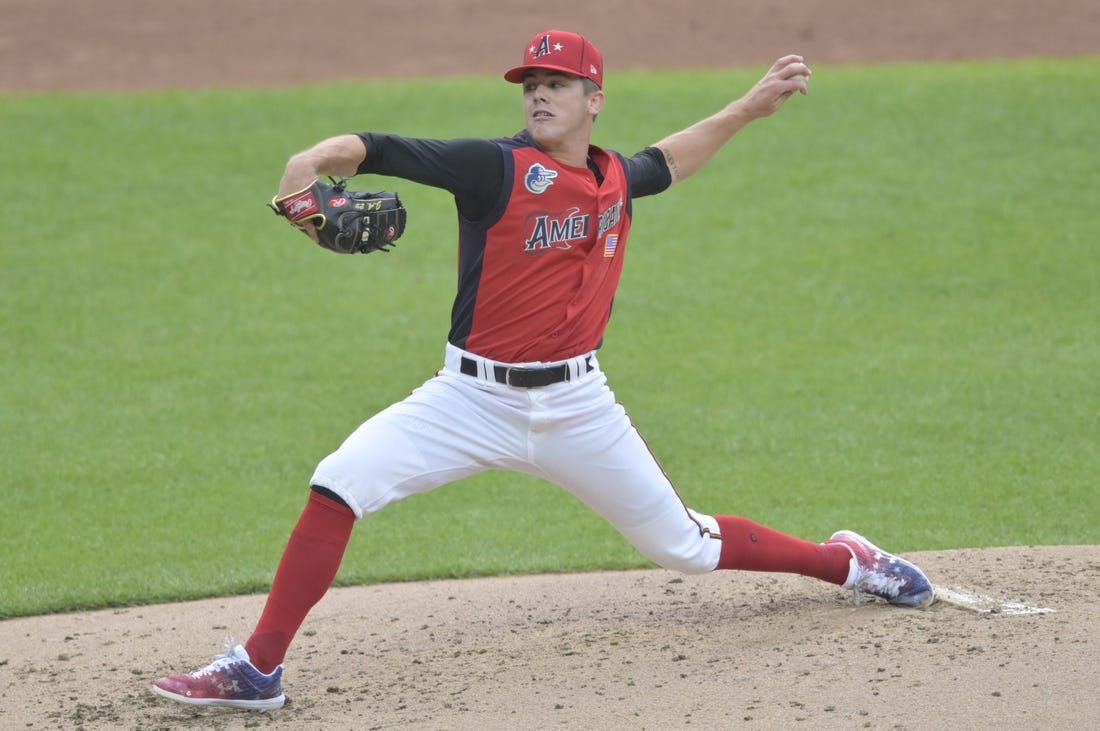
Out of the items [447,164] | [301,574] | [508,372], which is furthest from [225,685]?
[447,164]

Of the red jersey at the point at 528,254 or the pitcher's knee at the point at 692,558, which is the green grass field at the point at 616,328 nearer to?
the pitcher's knee at the point at 692,558

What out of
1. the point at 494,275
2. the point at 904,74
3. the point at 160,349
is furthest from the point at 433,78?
the point at 494,275

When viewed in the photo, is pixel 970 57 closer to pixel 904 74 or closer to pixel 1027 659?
pixel 904 74

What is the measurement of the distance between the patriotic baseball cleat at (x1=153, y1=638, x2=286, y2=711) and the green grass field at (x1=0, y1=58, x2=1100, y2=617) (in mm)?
1633

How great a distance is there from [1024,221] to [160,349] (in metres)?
6.80

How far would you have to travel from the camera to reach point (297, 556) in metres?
4.36

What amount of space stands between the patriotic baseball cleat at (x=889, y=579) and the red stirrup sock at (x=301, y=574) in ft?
6.03

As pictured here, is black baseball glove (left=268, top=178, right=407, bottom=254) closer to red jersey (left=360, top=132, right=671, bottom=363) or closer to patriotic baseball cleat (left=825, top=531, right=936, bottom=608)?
red jersey (left=360, top=132, right=671, bottom=363)

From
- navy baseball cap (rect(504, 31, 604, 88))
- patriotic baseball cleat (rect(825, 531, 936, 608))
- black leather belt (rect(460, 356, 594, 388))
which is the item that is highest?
navy baseball cap (rect(504, 31, 604, 88))

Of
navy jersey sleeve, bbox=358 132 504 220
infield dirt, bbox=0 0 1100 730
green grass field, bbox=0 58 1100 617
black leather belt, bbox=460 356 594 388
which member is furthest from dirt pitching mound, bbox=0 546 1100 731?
navy jersey sleeve, bbox=358 132 504 220

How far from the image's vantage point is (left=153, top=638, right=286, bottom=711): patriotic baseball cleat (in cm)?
431

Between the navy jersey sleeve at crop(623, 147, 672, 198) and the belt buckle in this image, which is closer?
the belt buckle

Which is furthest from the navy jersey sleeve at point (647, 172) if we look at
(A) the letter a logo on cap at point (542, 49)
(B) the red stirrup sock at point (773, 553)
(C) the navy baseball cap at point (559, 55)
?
(B) the red stirrup sock at point (773, 553)

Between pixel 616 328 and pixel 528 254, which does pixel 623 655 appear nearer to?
pixel 528 254
